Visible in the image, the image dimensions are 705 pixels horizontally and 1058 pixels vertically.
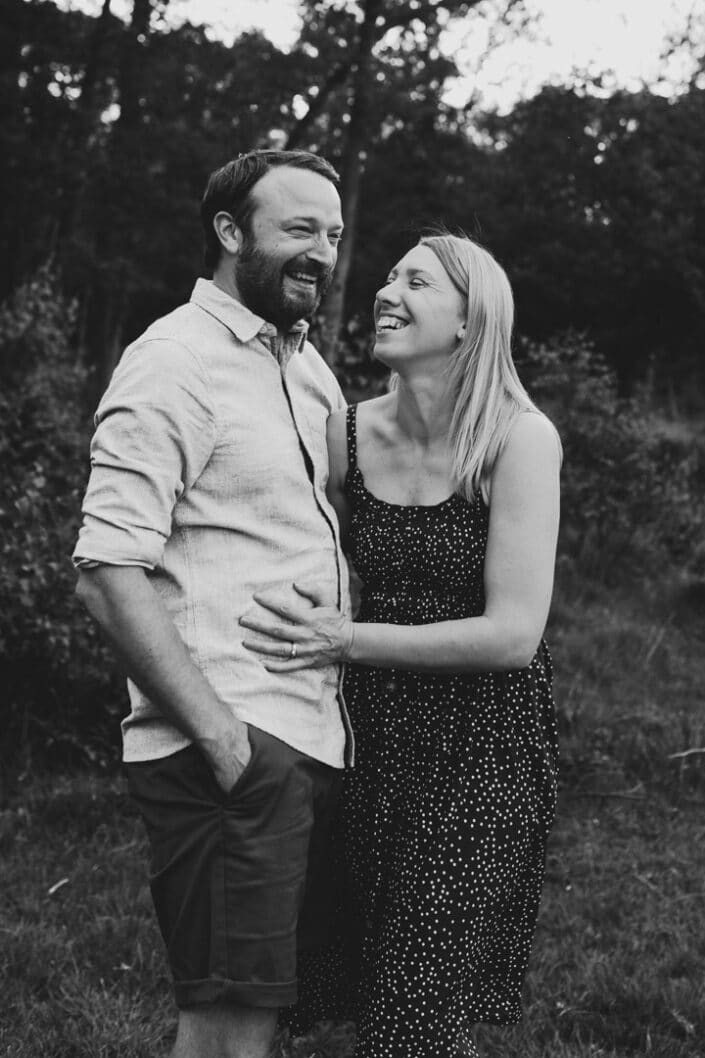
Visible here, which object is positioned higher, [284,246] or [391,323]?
[284,246]

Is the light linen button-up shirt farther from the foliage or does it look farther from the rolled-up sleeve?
the foliage

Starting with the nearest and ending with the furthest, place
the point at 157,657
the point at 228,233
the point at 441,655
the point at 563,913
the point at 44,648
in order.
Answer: the point at 157,657
the point at 441,655
the point at 228,233
the point at 563,913
the point at 44,648

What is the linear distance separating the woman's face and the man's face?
0.24 metres

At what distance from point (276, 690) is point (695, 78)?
15530mm

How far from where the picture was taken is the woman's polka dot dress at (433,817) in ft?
7.82

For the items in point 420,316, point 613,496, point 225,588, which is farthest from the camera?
point 613,496

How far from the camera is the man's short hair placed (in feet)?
8.10

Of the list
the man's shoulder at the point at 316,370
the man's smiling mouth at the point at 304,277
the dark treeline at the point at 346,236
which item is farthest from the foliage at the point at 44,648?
the man's smiling mouth at the point at 304,277

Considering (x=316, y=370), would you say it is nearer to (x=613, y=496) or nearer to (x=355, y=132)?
(x=613, y=496)

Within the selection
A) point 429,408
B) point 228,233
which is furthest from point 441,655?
point 228,233

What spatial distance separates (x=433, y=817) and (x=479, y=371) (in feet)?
3.46

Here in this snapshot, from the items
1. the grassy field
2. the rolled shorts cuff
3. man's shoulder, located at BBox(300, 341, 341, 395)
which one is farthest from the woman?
the grassy field

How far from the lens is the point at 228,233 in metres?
2.49

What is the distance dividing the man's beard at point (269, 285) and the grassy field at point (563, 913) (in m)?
2.10
